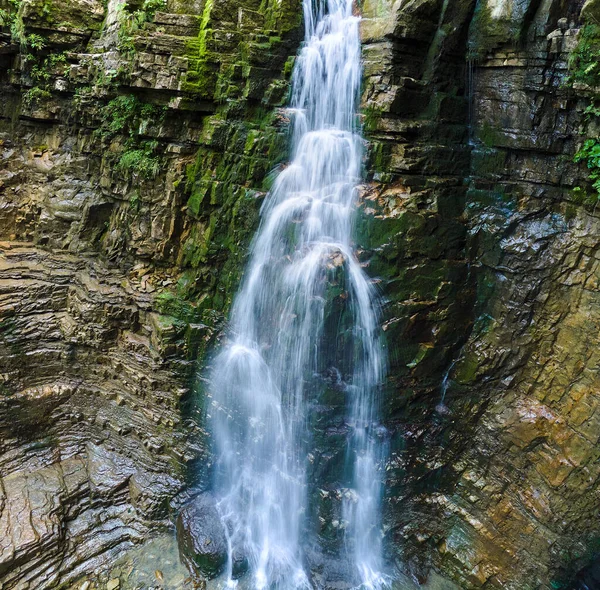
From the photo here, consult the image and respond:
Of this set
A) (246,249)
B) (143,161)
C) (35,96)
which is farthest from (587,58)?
(35,96)

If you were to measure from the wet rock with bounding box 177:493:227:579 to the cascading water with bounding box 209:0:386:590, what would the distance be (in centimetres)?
23

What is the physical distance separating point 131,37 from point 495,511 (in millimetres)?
11466

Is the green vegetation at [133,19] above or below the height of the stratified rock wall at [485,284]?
above

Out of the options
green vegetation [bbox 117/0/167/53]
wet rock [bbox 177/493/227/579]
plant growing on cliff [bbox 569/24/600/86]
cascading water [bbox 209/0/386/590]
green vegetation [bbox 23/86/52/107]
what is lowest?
wet rock [bbox 177/493/227/579]

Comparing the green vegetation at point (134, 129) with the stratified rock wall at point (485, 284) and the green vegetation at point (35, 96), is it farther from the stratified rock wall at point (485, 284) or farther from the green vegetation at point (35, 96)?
the stratified rock wall at point (485, 284)

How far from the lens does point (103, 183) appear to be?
10.8 meters

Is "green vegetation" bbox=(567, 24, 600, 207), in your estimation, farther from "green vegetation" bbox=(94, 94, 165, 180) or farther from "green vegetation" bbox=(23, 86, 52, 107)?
"green vegetation" bbox=(23, 86, 52, 107)

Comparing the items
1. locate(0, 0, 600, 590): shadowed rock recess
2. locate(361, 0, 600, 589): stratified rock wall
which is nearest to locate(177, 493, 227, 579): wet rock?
locate(0, 0, 600, 590): shadowed rock recess

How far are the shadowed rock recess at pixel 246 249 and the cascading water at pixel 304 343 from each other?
352 mm

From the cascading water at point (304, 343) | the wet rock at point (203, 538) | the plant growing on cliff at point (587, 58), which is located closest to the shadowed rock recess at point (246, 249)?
the plant growing on cliff at point (587, 58)

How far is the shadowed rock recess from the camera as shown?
771cm

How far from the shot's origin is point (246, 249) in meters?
9.14

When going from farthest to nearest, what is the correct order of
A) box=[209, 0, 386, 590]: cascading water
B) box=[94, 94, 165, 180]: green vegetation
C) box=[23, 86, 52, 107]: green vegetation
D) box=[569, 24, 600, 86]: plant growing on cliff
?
box=[23, 86, 52, 107]: green vegetation, box=[94, 94, 165, 180]: green vegetation, box=[209, 0, 386, 590]: cascading water, box=[569, 24, 600, 86]: plant growing on cliff

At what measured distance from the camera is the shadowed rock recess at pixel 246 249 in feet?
25.3
